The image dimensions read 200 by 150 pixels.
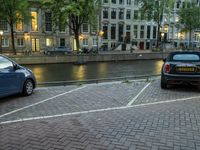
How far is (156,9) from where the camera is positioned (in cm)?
5041

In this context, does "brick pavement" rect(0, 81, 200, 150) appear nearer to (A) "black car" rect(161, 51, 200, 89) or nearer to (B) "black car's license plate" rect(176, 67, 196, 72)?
(A) "black car" rect(161, 51, 200, 89)

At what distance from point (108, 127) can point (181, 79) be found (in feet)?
18.1

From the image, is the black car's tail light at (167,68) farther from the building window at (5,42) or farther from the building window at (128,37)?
the building window at (128,37)

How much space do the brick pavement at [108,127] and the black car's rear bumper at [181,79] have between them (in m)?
1.68

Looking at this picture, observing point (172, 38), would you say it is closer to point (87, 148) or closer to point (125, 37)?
point (125, 37)

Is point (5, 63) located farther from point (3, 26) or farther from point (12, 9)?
point (3, 26)

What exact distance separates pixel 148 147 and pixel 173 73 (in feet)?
20.6

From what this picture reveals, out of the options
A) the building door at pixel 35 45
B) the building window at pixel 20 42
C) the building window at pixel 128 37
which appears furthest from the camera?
the building window at pixel 128 37

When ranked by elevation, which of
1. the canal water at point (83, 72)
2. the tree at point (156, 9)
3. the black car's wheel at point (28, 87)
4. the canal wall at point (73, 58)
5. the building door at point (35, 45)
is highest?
the tree at point (156, 9)

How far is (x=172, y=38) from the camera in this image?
77.2 metres

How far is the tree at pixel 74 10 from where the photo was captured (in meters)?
35.4

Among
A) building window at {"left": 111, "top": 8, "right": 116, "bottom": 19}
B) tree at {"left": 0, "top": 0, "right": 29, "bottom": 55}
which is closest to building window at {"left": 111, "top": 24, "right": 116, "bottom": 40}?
building window at {"left": 111, "top": 8, "right": 116, "bottom": 19}

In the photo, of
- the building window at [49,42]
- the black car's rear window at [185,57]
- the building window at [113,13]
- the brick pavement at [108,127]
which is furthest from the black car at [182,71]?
the building window at [113,13]

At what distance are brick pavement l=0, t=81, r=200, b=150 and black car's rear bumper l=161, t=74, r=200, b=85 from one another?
1.68m
